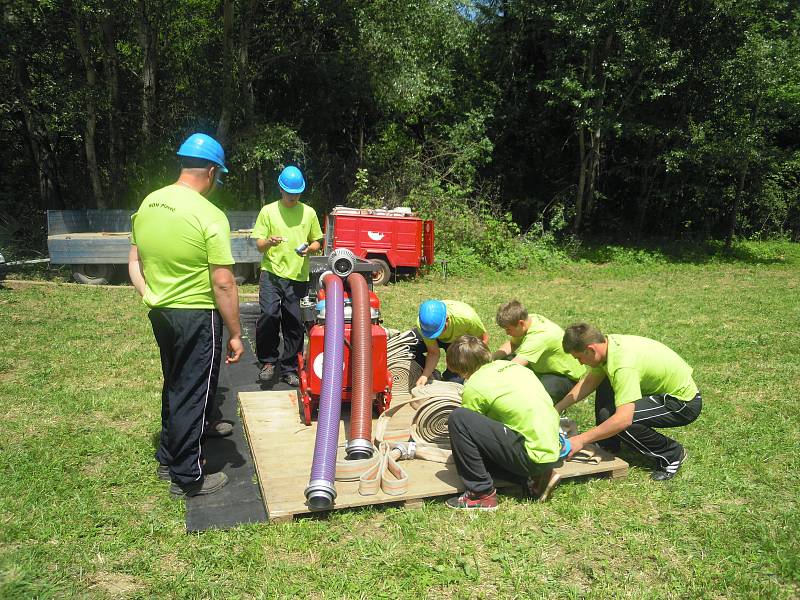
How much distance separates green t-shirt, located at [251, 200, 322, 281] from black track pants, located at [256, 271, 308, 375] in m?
0.08

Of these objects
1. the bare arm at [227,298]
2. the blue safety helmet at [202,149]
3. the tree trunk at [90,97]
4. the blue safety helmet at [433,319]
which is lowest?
the blue safety helmet at [433,319]

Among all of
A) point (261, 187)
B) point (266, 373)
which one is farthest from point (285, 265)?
point (261, 187)

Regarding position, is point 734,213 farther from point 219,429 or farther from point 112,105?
point 219,429

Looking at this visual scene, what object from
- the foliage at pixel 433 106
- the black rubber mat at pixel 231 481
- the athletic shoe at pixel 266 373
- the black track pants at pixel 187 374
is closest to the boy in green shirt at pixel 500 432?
the black rubber mat at pixel 231 481

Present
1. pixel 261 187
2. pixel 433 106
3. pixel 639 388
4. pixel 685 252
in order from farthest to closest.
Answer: pixel 433 106, pixel 685 252, pixel 261 187, pixel 639 388

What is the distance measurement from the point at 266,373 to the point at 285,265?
93cm

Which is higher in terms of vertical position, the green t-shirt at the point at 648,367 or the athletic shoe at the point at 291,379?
the green t-shirt at the point at 648,367

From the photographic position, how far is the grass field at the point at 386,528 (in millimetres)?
2668

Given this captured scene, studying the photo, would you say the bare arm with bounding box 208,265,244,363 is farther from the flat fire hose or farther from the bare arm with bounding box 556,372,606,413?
the bare arm with bounding box 556,372,606,413

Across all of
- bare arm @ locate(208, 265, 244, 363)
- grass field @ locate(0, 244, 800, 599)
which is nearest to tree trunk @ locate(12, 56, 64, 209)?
grass field @ locate(0, 244, 800, 599)

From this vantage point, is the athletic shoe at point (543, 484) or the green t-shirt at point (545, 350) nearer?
the athletic shoe at point (543, 484)

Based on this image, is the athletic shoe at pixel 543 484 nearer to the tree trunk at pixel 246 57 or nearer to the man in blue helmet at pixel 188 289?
the man in blue helmet at pixel 188 289

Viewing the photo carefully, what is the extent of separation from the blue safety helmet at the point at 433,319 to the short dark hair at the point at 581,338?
108 centimetres

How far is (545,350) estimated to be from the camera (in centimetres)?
421
